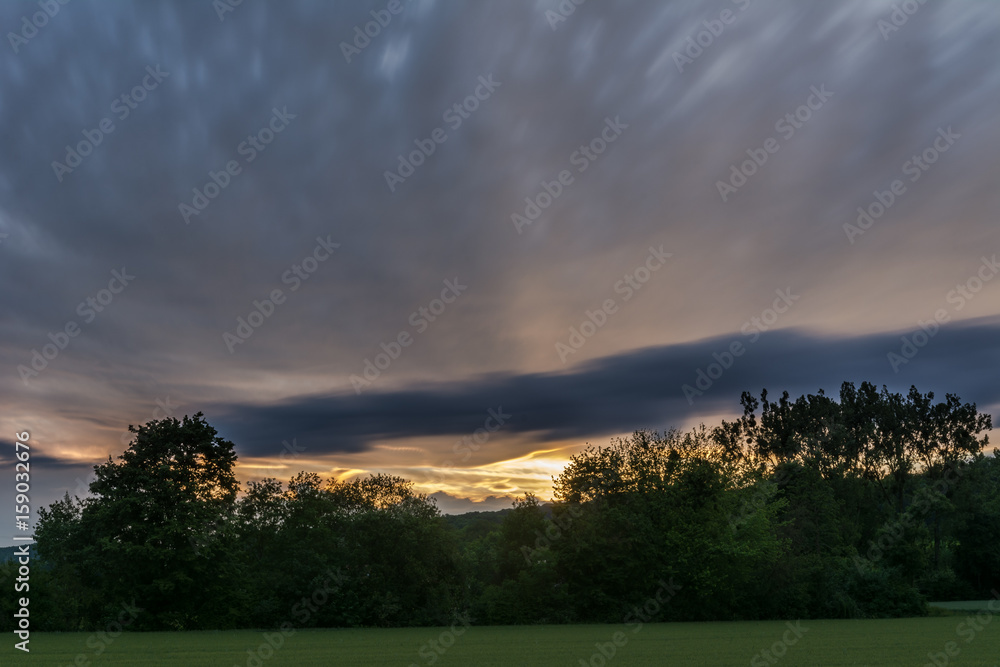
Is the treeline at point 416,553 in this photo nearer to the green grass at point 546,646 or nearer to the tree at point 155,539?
the tree at point 155,539

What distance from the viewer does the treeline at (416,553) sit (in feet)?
A: 165

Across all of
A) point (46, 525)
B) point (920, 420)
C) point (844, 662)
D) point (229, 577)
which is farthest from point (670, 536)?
point (920, 420)

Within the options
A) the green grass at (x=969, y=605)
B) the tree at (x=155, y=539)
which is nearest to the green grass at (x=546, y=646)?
the tree at (x=155, y=539)

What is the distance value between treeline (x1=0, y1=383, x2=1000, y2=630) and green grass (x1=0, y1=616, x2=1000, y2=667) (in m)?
5.13

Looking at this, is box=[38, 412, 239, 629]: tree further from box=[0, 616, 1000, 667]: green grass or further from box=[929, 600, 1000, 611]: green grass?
box=[929, 600, 1000, 611]: green grass

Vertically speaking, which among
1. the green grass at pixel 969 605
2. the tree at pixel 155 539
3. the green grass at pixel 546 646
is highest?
the tree at pixel 155 539

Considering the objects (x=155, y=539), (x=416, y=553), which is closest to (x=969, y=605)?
(x=416, y=553)

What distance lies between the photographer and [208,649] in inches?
1389

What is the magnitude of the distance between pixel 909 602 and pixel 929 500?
1182 inches

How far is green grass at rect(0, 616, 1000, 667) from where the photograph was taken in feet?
96.4

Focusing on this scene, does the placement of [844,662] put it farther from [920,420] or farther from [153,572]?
[920,420]

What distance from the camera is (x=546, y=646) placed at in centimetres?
3662

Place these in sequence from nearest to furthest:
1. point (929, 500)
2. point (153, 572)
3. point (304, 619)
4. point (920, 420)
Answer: point (153, 572), point (304, 619), point (929, 500), point (920, 420)

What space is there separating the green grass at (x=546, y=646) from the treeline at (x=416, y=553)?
513cm
